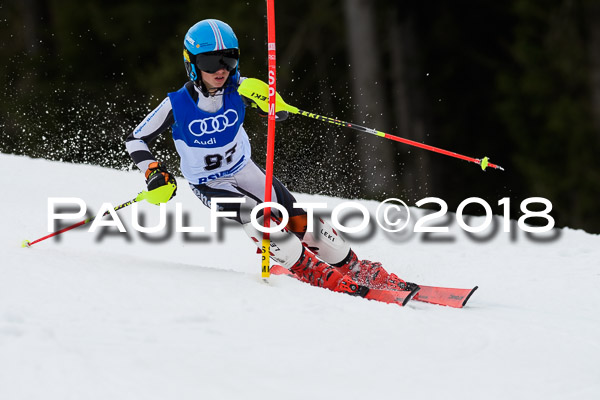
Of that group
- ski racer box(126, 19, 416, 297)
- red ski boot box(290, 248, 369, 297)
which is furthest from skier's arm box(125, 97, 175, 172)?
red ski boot box(290, 248, 369, 297)

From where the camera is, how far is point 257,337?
3.14 meters

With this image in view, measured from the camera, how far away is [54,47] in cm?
1952

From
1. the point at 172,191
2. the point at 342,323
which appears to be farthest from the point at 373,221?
the point at 342,323

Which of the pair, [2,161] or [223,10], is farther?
[223,10]

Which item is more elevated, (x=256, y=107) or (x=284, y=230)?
(x=256, y=107)

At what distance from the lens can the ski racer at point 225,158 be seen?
4324 millimetres

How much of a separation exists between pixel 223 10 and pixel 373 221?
10058 mm

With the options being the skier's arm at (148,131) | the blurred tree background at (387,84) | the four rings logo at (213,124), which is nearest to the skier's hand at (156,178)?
the skier's arm at (148,131)

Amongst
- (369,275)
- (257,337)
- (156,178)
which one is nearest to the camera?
(257,337)

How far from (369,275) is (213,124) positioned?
128 centimetres

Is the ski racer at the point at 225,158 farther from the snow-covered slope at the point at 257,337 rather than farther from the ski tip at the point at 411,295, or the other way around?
the snow-covered slope at the point at 257,337

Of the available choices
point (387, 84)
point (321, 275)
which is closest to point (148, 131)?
point (321, 275)

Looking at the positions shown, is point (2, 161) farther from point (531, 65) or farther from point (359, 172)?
point (531, 65)

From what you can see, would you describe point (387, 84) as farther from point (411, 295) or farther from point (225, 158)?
point (411, 295)
